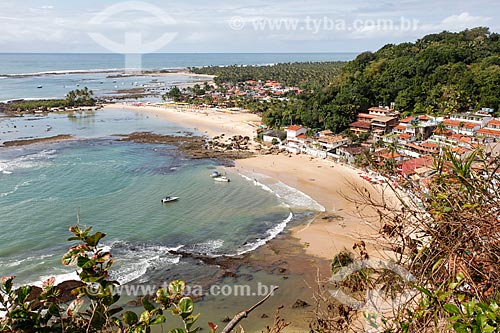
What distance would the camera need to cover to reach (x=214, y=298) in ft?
39.1

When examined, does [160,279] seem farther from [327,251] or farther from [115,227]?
[327,251]

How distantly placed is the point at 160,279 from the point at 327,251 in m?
6.28

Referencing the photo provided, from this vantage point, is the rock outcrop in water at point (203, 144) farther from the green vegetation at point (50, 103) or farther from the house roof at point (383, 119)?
the green vegetation at point (50, 103)

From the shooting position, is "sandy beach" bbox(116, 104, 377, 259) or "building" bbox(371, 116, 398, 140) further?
"building" bbox(371, 116, 398, 140)

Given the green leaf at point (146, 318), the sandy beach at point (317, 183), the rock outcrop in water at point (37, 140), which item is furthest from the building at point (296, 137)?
the green leaf at point (146, 318)

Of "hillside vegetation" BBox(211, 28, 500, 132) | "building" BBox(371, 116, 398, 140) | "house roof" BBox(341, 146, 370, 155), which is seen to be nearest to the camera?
"house roof" BBox(341, 146, 370, 155)

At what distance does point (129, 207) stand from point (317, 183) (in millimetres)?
10568

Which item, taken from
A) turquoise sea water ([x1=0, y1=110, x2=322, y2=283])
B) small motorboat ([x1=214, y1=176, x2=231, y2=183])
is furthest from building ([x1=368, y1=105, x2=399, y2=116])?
small motorboat ([x1=214, y1=176, x2=231, y2=183])

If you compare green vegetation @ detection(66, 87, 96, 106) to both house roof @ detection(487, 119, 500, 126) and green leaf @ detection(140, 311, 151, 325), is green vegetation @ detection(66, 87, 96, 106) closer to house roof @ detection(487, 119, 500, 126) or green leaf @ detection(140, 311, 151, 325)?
house roof @ detection(487, 119, 500, 126)

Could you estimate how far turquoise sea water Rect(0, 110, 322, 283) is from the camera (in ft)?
48.1

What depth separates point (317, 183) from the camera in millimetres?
22766

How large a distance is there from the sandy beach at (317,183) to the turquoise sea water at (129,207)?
1314mm

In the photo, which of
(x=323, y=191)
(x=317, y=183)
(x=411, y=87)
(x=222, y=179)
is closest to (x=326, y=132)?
(x=411, y=87)

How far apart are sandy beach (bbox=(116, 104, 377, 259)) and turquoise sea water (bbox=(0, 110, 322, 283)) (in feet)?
4.31
